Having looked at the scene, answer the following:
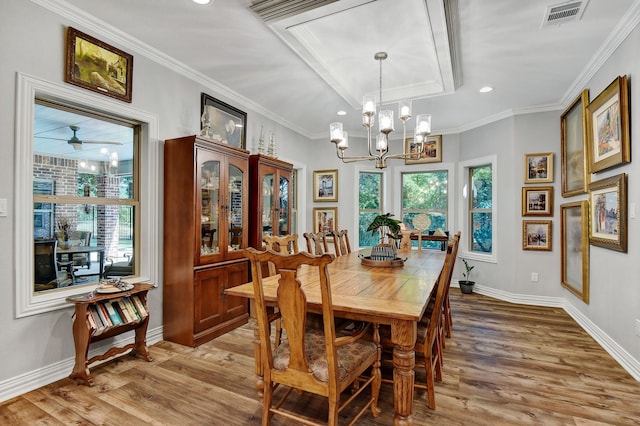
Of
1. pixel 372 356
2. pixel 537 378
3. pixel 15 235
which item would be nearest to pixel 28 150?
pixel 15 235

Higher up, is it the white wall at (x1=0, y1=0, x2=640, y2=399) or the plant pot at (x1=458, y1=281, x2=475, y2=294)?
the white wall at (x1=0, y1=0, x2=640, y2=399)

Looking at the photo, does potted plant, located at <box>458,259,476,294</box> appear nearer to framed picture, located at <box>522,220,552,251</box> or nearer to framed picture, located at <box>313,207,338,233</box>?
framed picture, located at <box>522,220,552,251</box>

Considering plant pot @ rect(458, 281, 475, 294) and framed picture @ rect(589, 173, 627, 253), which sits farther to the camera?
plant pot @ rect(458, 281, 475, 294)

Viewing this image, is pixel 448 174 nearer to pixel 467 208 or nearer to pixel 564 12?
pixel 467 208

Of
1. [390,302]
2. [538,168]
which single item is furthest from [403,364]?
[538,168]

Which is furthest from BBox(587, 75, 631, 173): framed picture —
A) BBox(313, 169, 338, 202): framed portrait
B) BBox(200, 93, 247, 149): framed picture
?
BBox(200, 93, 247, 149): framed picture

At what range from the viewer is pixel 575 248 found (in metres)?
3.94

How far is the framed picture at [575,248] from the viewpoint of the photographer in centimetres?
353

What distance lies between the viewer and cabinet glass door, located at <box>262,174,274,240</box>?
4.05 meters

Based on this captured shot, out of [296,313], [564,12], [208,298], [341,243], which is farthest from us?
[341,243]

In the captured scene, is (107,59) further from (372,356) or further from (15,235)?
(372,356)

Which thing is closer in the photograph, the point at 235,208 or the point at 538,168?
the point at 235,208

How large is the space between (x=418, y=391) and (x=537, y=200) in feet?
11.5

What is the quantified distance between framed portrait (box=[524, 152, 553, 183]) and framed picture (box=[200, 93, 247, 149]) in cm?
390
